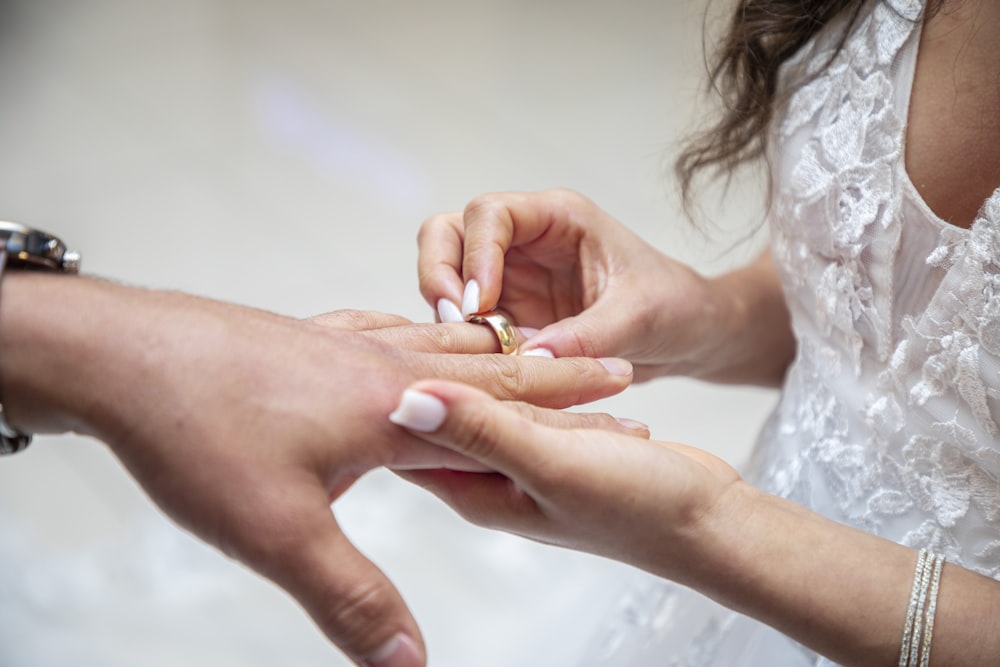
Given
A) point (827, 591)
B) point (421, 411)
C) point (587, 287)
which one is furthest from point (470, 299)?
point (827, 591)

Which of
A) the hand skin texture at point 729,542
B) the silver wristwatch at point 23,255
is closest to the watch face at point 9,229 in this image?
the silver wristwatch at point 23,255

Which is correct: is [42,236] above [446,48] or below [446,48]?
below

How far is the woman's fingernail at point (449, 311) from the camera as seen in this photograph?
1.08m

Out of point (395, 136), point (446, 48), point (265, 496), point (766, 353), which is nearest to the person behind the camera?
point (265, 496)

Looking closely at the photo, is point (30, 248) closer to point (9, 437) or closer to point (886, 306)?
point (9, 437)

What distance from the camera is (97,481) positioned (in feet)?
5.84

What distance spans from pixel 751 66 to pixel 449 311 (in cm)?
46

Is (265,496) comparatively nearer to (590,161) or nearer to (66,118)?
(590,161)

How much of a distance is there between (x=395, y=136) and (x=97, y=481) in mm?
1672

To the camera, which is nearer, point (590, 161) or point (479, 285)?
point (479, 285)

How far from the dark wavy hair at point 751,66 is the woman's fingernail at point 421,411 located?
59 centimetres

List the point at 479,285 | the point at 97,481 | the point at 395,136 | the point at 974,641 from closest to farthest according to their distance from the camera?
the point at 974,641 < the point at 479,285 < the point at 97,481 < the point at 395,136

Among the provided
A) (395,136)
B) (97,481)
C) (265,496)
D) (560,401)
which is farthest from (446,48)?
(265,496)

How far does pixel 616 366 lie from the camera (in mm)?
989
